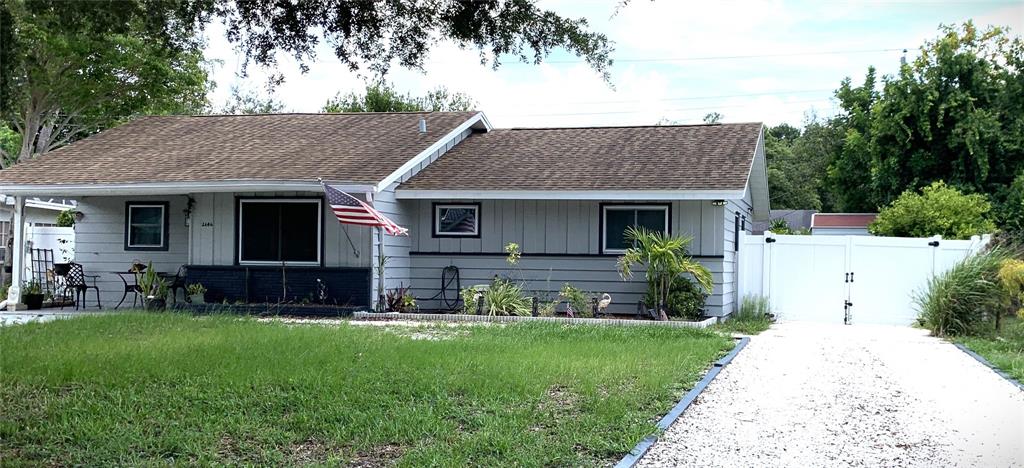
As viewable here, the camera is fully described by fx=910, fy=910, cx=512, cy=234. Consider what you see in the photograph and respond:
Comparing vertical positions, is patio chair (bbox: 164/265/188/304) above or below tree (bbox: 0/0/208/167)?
below

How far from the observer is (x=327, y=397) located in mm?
7312

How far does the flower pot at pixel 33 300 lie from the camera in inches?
674

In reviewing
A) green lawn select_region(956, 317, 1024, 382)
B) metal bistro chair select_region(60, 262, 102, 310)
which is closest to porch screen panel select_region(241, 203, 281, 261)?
metal bistro chair select_region(60, 262, 102, 310)

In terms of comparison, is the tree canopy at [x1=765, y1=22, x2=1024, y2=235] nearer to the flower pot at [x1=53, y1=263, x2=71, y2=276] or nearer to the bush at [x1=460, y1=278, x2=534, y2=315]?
the bush at [x1=460, y1=278, x2=534, y2=315]

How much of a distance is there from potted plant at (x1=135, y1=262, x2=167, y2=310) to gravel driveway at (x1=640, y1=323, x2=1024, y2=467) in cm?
1040

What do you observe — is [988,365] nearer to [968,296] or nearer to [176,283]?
[968,296]

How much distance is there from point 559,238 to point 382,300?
3353 mm

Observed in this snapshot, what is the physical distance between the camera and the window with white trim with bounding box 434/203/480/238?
16.9 meters

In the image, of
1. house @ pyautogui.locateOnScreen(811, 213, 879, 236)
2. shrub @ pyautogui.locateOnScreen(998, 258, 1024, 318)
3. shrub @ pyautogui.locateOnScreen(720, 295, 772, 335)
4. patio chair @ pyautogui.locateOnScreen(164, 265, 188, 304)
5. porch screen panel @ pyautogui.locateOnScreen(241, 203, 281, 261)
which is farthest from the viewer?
house @ pyautogui.locateOnScreen(811, 213, 879, 236)

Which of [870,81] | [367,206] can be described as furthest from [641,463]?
[870,81]

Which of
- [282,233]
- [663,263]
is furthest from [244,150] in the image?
[663,263]

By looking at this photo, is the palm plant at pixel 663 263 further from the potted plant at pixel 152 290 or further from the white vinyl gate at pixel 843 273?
the potted plant at pixel 152 290

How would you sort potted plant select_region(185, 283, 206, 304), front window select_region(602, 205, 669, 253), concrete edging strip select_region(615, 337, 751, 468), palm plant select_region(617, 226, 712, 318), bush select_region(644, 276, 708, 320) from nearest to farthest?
concrete edging strip select_region(615, 337, 751, 468), palm plant select_region(617, 226, 712, 318), bush select_region(644, 276, 708, 320), front window select_region(602, 205, 669, 253), potted plant select_region(185, 283, 206, 304)

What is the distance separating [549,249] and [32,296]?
32.0 feet
